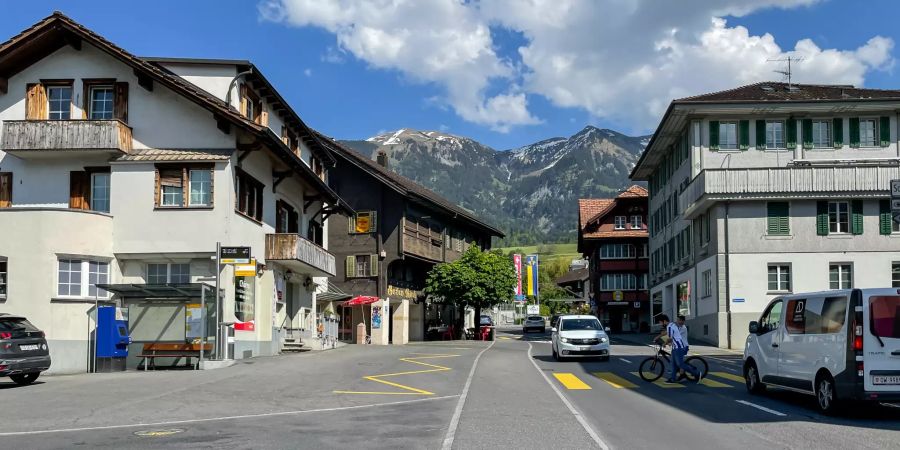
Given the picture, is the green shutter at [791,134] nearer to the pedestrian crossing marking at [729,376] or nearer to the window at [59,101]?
the pedestrian crossing marking at [729,376]

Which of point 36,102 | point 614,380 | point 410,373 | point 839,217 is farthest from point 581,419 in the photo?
point 839,217

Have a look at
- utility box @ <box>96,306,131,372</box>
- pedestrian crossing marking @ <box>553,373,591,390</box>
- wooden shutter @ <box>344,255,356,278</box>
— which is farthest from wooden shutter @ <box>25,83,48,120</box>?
wooden shutter @ <box>344,255,356,278</box>

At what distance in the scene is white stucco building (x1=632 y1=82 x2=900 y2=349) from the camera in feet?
126

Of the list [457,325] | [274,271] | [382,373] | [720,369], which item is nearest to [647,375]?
[720,369]

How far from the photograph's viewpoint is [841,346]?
13391mm

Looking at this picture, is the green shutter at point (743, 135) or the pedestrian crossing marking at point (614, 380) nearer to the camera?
the pedestrian crossing marking at point (614, 380)

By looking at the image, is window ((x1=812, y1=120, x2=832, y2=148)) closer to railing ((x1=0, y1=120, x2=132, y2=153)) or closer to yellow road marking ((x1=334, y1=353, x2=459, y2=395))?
yellow road marking ((x1=334, y1=353, x2=459, y2=395))

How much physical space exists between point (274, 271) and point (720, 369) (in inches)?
667

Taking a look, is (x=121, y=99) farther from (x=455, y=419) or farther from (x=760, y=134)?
(x=760, y=134)

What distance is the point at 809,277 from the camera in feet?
126

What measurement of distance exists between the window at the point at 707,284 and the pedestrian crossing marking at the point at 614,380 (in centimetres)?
1935

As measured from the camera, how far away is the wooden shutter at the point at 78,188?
28578 mm

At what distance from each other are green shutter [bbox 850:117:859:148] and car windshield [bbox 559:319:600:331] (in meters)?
21.5

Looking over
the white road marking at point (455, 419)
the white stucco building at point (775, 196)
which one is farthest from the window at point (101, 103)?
the white stucco building at point (775, 196)
